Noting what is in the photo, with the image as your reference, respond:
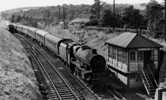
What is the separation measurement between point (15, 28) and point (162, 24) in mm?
61242

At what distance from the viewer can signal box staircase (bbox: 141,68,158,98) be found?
2129cm

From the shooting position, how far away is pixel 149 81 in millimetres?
22297

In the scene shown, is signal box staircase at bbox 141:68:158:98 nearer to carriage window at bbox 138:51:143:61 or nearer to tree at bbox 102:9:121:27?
carriage window at bbox 138:51:143:61

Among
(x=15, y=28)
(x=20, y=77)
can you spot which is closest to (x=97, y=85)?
(x=20, y=77)

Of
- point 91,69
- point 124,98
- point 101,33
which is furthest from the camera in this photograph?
point 101,33

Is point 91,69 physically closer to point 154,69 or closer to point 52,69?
point 154,69

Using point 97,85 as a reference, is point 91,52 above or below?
above

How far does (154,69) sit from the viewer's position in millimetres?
22969

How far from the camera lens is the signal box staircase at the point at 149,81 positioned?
21.3 meters

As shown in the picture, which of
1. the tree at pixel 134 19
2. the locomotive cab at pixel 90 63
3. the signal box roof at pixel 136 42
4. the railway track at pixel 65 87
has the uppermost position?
the tree at pixel 134 19

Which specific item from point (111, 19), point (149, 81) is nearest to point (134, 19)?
point (111, 19)

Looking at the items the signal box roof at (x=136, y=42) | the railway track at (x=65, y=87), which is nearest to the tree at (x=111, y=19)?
the railway track at (x=65, y=87)

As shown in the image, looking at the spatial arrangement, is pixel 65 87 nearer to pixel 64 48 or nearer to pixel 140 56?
pixel 64 48

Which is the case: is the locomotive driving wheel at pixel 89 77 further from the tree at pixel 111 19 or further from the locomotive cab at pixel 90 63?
the tree at pixel 111 19
